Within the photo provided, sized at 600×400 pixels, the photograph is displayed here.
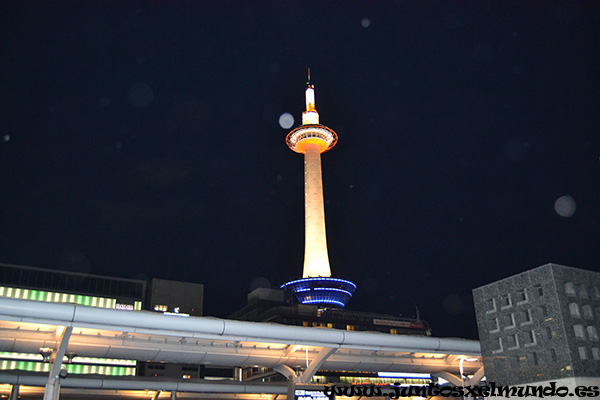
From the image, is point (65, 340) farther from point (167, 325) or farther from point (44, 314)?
point (167, 325)

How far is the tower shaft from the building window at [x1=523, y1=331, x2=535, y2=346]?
86.5 m

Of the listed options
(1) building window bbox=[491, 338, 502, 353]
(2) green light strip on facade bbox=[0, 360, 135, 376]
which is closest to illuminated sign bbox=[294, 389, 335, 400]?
(1) building window bbox=[491, 338, 502, 353]

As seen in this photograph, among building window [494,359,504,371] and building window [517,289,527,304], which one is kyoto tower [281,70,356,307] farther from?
building window [517,289,527,304]

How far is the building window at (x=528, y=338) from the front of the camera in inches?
1347

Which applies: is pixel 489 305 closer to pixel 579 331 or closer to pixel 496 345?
pixel 496 345

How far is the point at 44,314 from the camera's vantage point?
35.9 m

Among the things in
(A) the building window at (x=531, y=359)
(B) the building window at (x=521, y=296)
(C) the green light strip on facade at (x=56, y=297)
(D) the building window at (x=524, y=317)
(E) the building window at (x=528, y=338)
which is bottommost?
(A) the building window at (x=531, y=359)

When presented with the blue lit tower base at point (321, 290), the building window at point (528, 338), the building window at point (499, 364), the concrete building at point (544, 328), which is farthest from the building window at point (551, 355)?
the blue lit tower base at point (321, 290)

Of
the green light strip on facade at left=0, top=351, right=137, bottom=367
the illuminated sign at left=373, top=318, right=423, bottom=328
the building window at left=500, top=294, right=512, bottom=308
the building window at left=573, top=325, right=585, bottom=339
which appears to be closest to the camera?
the building window at left=573, top=325, right=585, bottom=339

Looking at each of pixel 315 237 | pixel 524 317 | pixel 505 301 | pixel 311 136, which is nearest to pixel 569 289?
pixel 524 317

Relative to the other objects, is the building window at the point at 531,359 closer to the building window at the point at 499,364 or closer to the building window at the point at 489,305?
the building window at the point at 499,364

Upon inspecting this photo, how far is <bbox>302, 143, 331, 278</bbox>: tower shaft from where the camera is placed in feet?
399

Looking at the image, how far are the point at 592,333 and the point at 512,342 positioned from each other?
15.3 feet

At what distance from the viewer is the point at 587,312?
3456 centimetres
